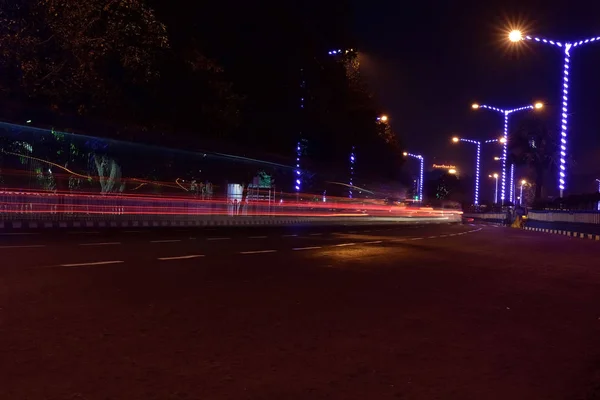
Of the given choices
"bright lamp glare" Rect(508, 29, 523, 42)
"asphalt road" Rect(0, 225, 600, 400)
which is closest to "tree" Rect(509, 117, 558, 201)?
"bright lamp glare" Rect(508, 29, 523, 42)

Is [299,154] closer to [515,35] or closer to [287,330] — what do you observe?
[515,35]

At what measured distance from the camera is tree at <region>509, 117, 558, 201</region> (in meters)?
55.6

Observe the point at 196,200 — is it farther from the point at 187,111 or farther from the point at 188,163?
the point at 187,111

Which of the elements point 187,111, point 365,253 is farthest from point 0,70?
point 365,253

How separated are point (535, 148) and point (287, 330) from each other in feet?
178

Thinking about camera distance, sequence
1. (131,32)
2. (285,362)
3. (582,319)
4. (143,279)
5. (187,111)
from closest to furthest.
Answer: (285,362) → (582,319) → (143,279) → (131,32) → (187,111)

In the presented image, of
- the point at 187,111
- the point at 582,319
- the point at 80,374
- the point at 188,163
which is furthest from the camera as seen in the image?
the point at 188,163

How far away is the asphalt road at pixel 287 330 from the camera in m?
4.75

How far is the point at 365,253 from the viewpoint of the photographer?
15.3m

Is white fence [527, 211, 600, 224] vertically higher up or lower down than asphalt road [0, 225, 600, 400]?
higher up

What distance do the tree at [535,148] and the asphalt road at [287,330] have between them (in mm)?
46342

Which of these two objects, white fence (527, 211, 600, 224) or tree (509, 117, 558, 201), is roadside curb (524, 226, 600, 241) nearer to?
white fence (527, 211, 600, 224)

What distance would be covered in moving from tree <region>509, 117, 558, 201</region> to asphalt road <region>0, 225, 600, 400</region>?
152ft

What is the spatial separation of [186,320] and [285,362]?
185 cm
